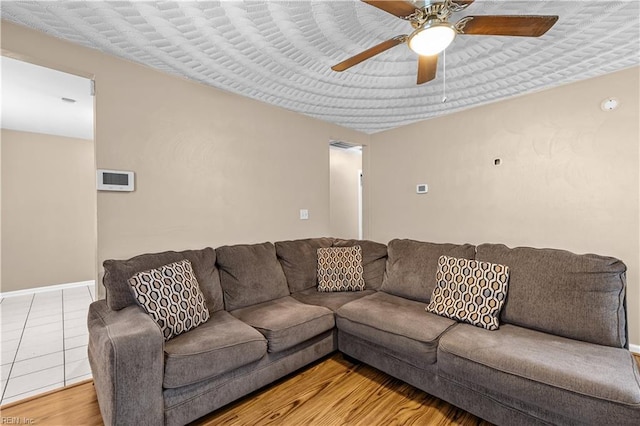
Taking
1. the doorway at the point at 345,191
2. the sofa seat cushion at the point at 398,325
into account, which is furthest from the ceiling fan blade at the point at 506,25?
the doorway at the point at 345,191

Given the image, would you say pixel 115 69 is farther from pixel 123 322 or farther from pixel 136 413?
pixel 136 413

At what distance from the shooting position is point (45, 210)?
14.0 feet

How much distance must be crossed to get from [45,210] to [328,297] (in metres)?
4.70

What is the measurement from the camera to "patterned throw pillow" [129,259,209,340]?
1.67 meters

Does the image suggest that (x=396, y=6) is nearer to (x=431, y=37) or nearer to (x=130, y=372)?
(x=431, y=37)

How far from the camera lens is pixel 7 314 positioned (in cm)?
329

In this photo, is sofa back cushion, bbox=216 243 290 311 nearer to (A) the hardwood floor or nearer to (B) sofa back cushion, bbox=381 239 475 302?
(A) the hardwood floor

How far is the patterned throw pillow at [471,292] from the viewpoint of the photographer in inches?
73.9

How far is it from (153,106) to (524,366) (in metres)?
3.14

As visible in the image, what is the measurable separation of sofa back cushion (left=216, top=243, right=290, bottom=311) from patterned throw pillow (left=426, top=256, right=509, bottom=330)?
1326 mm

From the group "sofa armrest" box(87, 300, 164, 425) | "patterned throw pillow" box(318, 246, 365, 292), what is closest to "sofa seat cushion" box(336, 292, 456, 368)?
"patterned throw pillow" box(318, 246, 365, 292)

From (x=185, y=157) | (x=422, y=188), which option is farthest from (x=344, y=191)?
(x=185, y=157)

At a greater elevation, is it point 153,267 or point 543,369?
point 153,267

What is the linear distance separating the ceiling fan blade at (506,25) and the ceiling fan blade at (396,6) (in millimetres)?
273
